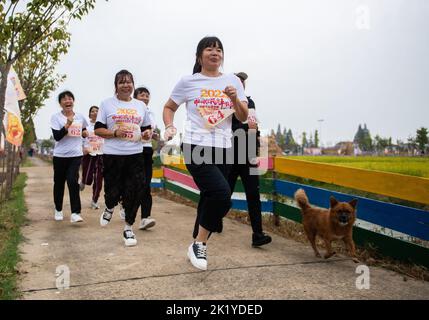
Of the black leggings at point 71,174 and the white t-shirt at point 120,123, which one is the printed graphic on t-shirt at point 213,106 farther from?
the black leggings at point 71,174

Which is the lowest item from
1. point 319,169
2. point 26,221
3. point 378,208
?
point 26,221

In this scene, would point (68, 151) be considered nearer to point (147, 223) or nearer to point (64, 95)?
point (64, 95)

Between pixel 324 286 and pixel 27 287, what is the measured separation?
2.24m

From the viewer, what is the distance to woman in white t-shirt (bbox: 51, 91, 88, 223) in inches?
249

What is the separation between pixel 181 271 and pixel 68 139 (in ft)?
11.3

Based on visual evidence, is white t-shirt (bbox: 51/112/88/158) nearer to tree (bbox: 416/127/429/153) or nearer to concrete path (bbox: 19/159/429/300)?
concrete path (bbox: 19/159/429/300)

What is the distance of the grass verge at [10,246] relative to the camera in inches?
127

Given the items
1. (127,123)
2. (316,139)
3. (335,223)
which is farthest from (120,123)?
(316,139)

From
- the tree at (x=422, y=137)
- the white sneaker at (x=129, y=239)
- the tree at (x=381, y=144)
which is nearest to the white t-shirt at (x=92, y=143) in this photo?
the white sneaker at (x=129, y=239)

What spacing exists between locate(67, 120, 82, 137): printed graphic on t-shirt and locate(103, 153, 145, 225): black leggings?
1513 millimetres
